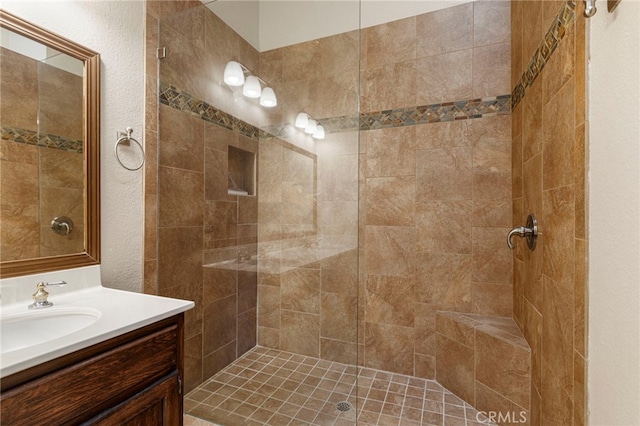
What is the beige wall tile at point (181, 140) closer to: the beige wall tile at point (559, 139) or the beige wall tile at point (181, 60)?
the beige wall tile at point (181, 60)

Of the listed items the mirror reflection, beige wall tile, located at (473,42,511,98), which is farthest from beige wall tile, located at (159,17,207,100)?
beige wall tile, located at (473,42,511,98)

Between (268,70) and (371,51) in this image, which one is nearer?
(268,70)

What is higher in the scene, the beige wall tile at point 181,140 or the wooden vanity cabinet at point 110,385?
the beige wall tile at point 181,140

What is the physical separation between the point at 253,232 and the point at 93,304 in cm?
95

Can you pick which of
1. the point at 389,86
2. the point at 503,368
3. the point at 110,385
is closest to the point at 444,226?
the point at 503,368

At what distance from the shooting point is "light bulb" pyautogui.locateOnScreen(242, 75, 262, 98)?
6.12ft

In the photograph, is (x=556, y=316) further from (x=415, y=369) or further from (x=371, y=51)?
(x=371, y=51)

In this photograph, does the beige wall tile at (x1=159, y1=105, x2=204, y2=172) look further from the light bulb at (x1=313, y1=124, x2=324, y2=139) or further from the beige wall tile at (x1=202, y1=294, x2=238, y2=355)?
the beige wall tile at (x1=202, y1=294, x2=238, y2=355)

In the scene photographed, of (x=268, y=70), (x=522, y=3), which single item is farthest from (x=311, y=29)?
(x=522, y=3)

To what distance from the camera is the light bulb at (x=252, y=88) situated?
1865 millimetres

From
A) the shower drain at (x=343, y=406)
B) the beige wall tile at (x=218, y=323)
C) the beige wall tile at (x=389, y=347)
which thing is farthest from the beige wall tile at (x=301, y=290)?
the beige wall tile at (x=389, y=347)

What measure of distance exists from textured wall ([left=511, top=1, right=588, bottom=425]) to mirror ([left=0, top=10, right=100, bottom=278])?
1.94m

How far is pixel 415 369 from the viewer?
213 cm

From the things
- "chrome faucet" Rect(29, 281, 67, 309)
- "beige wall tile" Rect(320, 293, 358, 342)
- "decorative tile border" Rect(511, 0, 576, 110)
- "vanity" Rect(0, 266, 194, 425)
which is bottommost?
"beige wall tile" Rect(320, 293, 358, 342)
